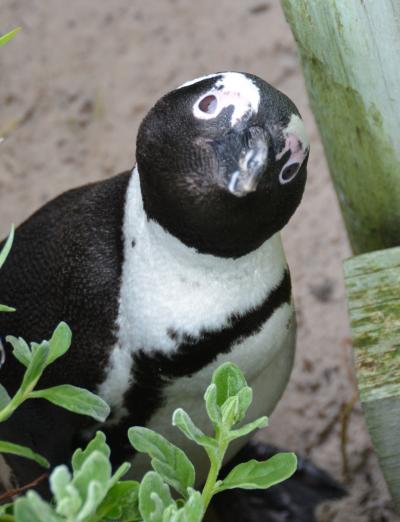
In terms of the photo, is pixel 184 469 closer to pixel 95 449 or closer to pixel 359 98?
pixel 95 449

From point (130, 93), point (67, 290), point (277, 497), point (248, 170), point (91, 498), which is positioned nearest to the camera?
point (91, 498)

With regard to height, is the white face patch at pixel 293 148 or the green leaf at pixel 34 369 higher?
the green leaf at pixel 34 369

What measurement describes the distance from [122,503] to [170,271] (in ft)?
1.25

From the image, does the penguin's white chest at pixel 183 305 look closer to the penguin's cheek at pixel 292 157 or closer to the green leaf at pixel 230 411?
the penguin's cheek at pixel 292 157

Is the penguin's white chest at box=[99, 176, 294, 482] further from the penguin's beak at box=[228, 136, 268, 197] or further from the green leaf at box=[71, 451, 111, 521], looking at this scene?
the green leaf at box=[71, 451, 111, 521]

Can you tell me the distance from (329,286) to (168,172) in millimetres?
1122

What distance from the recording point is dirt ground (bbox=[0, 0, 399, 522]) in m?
2.14

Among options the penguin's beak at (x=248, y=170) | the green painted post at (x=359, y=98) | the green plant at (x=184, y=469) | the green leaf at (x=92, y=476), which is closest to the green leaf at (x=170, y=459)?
the green plant at (x=184, y=469)

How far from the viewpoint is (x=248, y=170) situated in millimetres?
1000

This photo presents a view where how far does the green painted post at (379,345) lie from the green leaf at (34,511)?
1.45 feet

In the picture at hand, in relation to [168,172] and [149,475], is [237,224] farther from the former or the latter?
[149,475]

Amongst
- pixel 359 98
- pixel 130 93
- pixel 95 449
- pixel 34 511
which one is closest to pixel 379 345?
pixel 359 98

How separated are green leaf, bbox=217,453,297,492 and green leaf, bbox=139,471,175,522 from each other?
69 millimetres

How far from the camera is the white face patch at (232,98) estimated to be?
1055 mm
